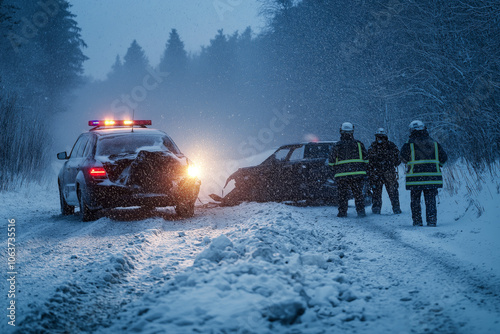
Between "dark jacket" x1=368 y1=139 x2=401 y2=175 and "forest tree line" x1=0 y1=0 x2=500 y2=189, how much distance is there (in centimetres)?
251

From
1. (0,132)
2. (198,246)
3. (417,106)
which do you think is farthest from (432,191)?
(0,132)

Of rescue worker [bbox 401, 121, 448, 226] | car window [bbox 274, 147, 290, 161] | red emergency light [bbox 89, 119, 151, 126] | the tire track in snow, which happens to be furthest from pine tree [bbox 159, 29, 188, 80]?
the tire track in snow

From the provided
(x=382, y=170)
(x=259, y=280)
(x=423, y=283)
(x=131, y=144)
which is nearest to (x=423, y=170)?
(x=382, y=170)

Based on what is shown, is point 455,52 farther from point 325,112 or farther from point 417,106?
point 325,112

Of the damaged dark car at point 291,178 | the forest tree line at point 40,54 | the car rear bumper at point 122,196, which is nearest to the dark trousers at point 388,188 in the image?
the damaged dark car at point 291,178

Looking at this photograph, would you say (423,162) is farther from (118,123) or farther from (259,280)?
(118,123)

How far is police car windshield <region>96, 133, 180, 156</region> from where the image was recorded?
8531mm

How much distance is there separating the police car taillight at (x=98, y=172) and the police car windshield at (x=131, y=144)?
472 millimetres

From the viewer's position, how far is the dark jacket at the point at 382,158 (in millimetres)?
10000

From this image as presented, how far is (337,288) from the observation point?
150 inches

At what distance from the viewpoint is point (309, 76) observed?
3231cm

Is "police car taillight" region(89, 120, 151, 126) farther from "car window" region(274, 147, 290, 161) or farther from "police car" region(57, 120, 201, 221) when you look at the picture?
"car window" region(274, 147, 290, 161)

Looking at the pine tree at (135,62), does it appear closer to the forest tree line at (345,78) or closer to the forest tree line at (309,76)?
the forest tree line at (309,76)

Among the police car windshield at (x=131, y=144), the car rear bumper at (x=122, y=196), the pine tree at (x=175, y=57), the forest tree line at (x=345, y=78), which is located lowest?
the car rear bumper at (x=122, y=196)
